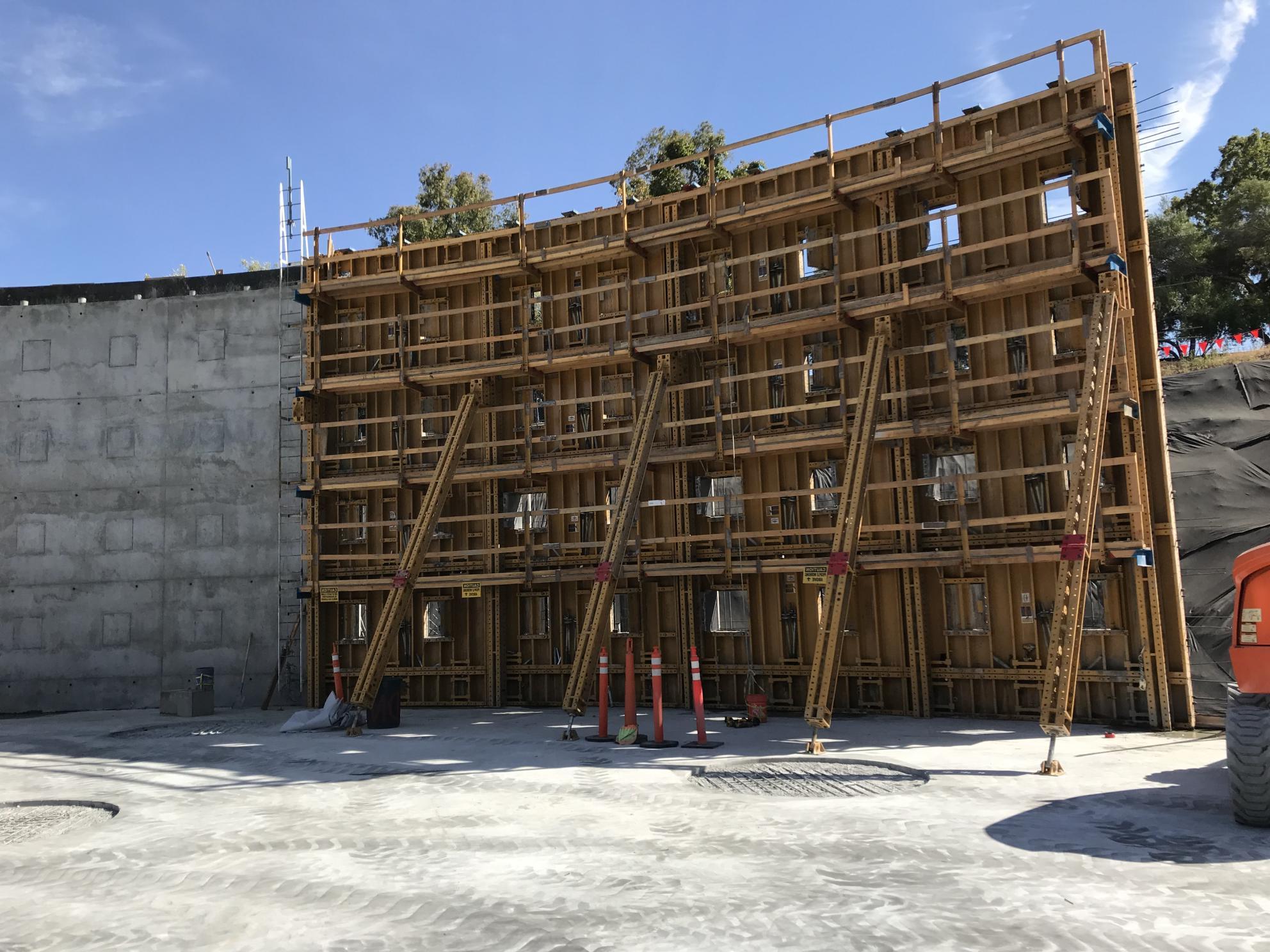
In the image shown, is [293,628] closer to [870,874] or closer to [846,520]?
[846,520]

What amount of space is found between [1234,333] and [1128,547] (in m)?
31.2

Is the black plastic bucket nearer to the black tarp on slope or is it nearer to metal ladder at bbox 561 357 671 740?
metal ladder at bbox 561 357 671 740

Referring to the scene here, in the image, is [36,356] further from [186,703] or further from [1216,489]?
[1216,489]

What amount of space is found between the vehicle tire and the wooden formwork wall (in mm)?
7002

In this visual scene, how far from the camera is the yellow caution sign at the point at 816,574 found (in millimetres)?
17281

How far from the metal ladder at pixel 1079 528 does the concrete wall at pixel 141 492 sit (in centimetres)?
1772

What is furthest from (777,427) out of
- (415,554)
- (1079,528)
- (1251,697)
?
(1251,697)

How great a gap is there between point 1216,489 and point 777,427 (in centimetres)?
1047

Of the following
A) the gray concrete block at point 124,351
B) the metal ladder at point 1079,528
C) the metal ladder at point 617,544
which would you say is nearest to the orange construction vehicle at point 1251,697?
the metal ladder at point 1079,528

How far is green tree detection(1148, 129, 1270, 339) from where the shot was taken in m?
40.1

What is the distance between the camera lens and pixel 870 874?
290 inches

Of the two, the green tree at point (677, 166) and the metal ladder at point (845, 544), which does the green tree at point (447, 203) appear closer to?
the green tree at point (677, 166)

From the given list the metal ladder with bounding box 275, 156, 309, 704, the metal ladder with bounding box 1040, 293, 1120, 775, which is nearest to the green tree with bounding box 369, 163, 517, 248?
the metal ladder with bounding box 275, 156, 309, 704

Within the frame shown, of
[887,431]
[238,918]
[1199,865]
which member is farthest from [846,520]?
[238,918]
